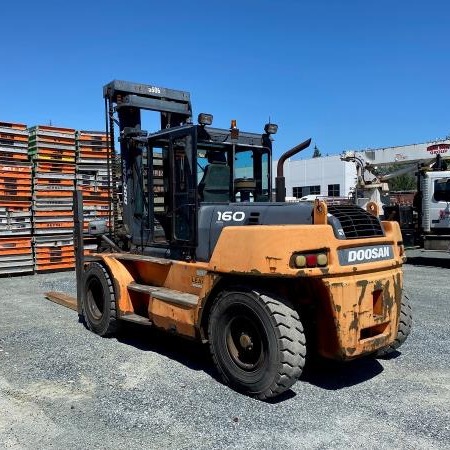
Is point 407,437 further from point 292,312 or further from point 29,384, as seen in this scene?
point 29,384

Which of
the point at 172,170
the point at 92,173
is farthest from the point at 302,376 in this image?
the point at 92,173

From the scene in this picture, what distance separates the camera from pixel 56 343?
6.44 m

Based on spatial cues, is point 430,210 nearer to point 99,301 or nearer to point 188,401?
point 99,301

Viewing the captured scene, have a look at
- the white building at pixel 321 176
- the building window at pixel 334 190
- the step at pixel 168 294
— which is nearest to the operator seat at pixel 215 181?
the step at pixel 168 294

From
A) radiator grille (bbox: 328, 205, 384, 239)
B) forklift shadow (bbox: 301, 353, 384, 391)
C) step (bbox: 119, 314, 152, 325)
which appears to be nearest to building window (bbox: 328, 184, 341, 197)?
step (bbox: 119, 314, 152, 325)

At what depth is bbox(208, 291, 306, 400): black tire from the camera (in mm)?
4375

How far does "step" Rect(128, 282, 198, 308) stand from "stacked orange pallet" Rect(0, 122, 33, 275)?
290 inches

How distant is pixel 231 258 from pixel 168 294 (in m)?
A: 1.29

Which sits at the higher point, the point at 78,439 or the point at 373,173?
the point at 373,173

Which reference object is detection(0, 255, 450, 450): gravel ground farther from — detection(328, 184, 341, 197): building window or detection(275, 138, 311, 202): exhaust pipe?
detection(328, 184, 341, 197): building window

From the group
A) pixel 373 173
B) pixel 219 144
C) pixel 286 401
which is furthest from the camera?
pixel 373 173

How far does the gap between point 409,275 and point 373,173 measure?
6.64 m

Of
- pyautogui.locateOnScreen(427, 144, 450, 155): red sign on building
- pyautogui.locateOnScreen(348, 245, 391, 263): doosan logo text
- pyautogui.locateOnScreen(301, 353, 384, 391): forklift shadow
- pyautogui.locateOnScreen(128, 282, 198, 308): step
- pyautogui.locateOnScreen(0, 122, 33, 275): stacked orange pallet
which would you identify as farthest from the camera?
pyautogui.locateOnScreen(427, 144, 450, 155): red sign on building

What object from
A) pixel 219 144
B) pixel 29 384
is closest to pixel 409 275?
pixel 219 144
